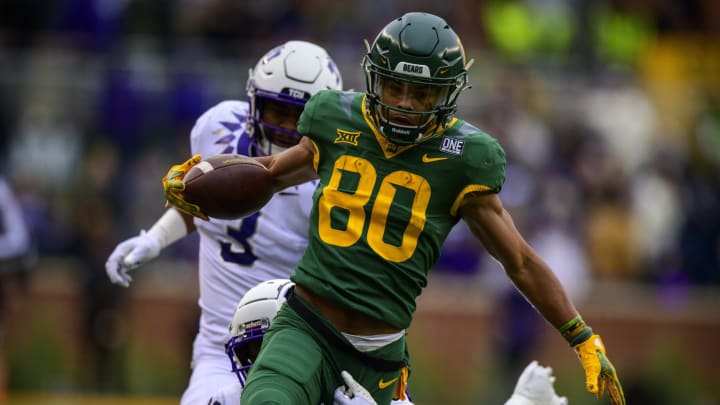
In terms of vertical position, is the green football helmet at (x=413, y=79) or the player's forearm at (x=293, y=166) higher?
the green football helmet at (x=413, y=79)

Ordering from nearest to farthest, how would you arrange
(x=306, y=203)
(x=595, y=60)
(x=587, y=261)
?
(x=306, y=203)
(x=587, y=261)
(x=595, y=60)

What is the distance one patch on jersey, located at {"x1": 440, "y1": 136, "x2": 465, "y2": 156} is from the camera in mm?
4711

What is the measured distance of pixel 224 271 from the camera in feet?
19.3

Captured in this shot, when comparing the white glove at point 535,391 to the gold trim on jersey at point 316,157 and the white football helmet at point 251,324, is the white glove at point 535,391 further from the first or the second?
the gold trim on jersey at point 316,157

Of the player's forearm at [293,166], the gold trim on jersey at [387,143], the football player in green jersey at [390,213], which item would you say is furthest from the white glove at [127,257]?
the gold trim on jersey at [387,143]

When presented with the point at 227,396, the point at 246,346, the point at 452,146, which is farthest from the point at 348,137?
the point at 227,396

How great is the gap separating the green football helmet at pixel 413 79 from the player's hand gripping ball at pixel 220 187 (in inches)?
20.2

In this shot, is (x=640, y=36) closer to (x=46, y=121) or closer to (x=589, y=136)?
(x=589, y=136)

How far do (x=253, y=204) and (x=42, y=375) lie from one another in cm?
646

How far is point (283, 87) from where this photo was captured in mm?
5883

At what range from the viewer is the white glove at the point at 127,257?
19.4 ft

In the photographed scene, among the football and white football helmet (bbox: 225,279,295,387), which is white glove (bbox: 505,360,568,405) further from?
the football

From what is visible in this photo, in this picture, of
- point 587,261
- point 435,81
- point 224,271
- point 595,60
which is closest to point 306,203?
point 224,271

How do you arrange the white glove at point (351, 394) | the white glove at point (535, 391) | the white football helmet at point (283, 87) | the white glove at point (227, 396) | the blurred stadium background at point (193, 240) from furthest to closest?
the blurred stadium background at point (193, 240)
the white football helmet at point (283, 87)
the white glove at point (535, 391)
the white glove at point (227, 396)
the white glove at point (351, 394)
